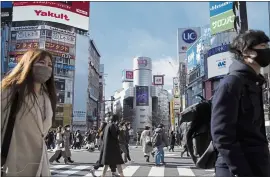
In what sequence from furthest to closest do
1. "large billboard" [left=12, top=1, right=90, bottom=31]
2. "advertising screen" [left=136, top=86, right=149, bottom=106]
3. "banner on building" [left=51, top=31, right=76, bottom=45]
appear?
"advertising screen" [left=136, top=86, right=149, bottom=106], "banner on building" [left=51, top=31, right=76, bottom=45], "large billboard" [left=12, top=1, right=90, bottom=31]

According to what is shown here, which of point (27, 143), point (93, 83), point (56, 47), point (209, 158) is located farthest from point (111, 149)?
point (93, 83)

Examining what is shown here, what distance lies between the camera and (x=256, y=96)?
223cm

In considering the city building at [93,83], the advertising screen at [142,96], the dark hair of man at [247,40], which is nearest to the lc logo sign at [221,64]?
the city building at [93,83]

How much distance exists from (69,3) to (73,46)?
845 cm

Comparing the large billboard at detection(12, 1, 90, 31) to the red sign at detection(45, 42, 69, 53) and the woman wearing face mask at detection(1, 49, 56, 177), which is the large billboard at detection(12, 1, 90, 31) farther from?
the woman wearing face mask at detection(1, 49, 56, 177)

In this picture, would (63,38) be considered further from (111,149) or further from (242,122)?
(242,122)

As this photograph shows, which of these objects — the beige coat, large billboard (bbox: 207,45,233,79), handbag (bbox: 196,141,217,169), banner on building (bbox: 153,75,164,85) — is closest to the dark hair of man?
handbag (bbox: 196,141,217,169)

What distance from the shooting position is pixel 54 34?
213 feet

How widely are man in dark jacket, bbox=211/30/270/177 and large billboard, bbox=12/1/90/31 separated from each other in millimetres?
63231

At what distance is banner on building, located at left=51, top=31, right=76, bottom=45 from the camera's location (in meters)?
64.9

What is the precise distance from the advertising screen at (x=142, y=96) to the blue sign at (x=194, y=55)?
5328 centimetres

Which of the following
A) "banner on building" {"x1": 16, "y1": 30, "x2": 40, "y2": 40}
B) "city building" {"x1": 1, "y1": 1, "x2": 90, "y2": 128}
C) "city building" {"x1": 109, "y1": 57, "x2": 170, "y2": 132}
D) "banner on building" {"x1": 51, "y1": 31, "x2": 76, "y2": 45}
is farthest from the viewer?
"city building" {"x1": 109, "y1": 57, "x2": 170, "y2": 132}

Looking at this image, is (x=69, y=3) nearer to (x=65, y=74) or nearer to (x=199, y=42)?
(x=65, y=74)

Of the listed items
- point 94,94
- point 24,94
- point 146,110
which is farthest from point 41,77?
point 146,110
